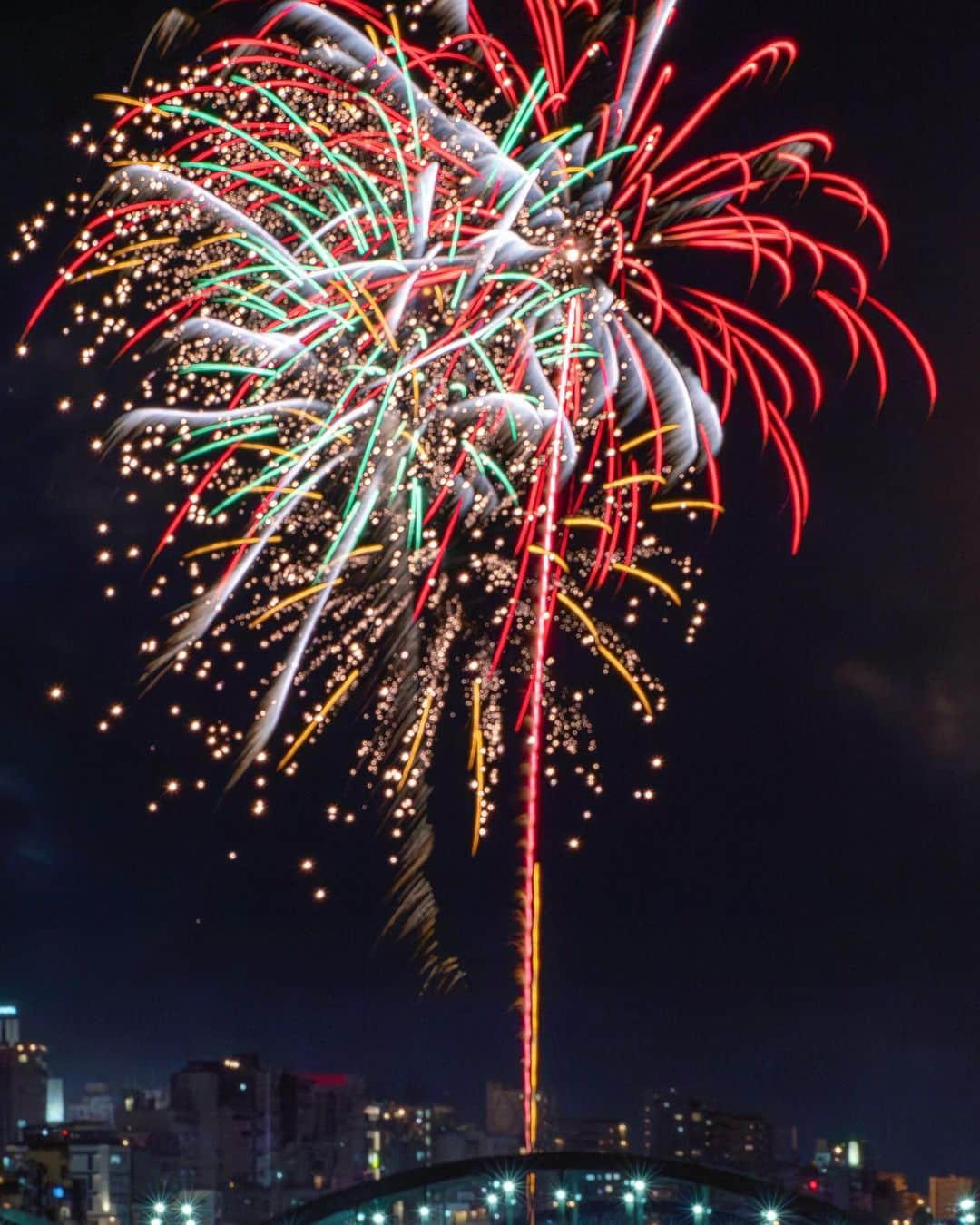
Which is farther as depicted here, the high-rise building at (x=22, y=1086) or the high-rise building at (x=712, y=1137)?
the high-rise building at (x=22, y=1086)

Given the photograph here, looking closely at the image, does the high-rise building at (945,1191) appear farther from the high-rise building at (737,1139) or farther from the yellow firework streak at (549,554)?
the yellow firework streak at (549,554)

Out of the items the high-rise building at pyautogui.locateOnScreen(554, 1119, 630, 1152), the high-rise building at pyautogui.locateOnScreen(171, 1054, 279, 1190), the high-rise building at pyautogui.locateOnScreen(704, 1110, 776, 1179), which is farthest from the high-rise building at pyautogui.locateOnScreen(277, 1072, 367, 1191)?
the high-rise building at pyautogui.locateOnScreen(704, 1110, 776, 1179)

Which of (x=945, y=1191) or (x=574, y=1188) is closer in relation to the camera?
(x=574, y=1188)

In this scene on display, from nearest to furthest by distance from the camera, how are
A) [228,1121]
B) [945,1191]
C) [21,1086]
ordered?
[945,1191] → [228,1121] → [21,1086]

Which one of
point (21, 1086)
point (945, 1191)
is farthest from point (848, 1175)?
point (21, 1086)

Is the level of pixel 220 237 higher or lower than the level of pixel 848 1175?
higher

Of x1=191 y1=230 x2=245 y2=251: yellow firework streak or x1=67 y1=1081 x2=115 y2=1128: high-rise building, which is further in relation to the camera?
x1=67 y1=1081 x2=115 y2=1128: high-rise building

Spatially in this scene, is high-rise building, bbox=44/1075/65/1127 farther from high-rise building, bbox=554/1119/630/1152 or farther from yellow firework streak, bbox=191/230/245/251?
yellow firework streak, bbox=191/230/245/251

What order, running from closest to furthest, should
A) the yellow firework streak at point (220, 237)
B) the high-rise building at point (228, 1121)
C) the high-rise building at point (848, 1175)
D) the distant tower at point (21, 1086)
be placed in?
1. the yellow firework streak at point (220, 237)
2. the high-rise building at point (848, 1175)
3. the high-rise building at point (228, 1121)
4. the distant tower at point (21, 1086)

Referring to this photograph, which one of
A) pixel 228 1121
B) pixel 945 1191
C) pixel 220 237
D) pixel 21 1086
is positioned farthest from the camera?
pixel 21 1086

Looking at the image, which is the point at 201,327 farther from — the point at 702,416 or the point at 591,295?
the point at 702,416

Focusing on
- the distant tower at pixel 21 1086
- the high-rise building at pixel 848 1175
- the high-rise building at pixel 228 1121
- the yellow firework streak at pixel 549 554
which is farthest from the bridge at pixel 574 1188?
the distant tower at pixel 21 1086

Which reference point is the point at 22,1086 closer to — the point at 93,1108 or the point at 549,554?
the point at 93,1108
